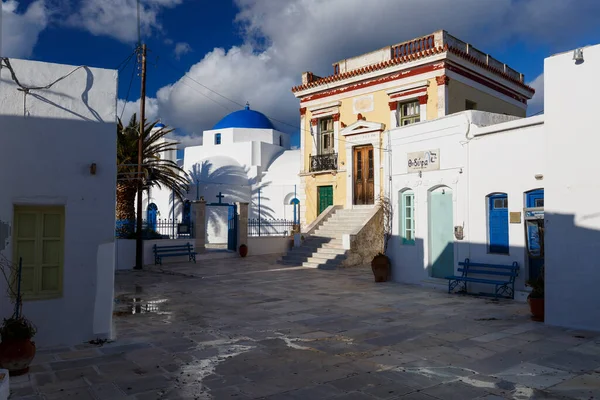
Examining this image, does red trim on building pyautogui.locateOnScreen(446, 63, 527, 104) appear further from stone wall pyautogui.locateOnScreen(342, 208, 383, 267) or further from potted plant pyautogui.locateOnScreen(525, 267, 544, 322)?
potted plant pyautogui.locateOnScreen(525, 267, 544, 322)

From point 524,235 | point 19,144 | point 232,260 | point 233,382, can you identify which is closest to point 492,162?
point 524,235

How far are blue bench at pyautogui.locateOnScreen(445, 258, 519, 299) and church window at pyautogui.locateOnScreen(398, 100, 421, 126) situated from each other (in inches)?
393

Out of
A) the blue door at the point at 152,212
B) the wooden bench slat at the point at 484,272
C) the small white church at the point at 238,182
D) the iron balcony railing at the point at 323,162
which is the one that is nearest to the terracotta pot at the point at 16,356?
the wooden bench slat at the point at 484,272

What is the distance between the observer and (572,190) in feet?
27.7

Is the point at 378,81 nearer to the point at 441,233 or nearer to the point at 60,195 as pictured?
the point at 441,233

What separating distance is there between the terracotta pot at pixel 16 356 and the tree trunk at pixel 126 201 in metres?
15.6

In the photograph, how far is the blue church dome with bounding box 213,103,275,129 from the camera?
37281 mm

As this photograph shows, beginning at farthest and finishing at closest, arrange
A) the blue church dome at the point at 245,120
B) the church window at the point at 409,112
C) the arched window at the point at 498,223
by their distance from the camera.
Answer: the blue church dome at the point at 245,120 < the church window at the point at 409,112 < the arched window at the point at 498,223

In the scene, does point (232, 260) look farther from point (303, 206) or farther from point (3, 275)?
point (3, 275)

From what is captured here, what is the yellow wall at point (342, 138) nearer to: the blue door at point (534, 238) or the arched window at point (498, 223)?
the arched window at point (498, 223)

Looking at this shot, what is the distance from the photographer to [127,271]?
17.4 m

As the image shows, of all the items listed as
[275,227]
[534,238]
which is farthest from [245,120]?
[534,238]

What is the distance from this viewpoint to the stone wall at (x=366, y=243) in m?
18.1

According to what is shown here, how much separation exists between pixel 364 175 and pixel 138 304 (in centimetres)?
1267
